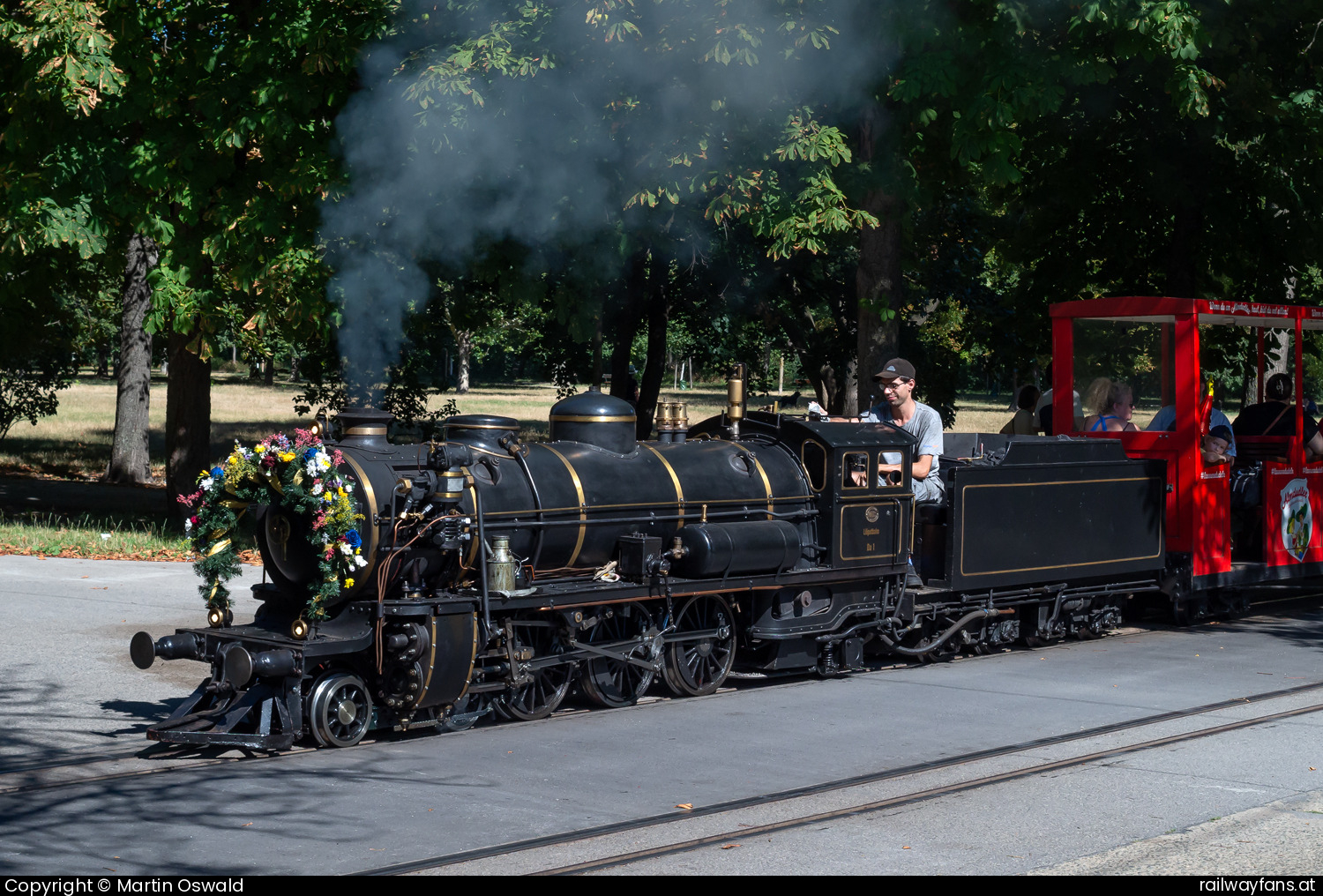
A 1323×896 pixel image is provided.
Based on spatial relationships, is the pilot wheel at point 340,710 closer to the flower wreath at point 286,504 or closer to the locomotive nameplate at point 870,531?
the flower wreath at point 286,504

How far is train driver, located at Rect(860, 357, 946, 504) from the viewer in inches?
398

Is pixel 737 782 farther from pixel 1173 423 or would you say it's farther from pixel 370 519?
pixel 1173 423

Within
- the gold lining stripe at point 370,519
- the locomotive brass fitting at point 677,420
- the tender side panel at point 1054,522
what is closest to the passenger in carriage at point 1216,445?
the tender side panel at point 1054,522

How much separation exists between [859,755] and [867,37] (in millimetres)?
8080

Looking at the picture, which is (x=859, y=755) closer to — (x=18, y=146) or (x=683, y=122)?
(x=683, y=122)

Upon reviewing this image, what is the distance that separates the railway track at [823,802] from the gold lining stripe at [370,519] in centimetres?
228

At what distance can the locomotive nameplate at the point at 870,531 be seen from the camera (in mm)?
9453

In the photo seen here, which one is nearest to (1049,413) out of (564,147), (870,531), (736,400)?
(870,531)

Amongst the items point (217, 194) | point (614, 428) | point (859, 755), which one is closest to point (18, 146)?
point (217, 194)

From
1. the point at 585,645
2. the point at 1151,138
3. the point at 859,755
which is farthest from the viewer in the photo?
the point at 1151,138

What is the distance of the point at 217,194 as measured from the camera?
1370 cm


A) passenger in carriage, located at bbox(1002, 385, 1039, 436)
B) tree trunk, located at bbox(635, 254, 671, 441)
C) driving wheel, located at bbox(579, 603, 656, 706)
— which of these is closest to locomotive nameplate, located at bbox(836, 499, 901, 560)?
driving wheel, located at bbox(579, 603, 656, 706)

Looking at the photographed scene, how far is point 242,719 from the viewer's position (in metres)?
6.98

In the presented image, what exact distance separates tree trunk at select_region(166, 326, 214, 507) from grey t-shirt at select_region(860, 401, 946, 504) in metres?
10.2
